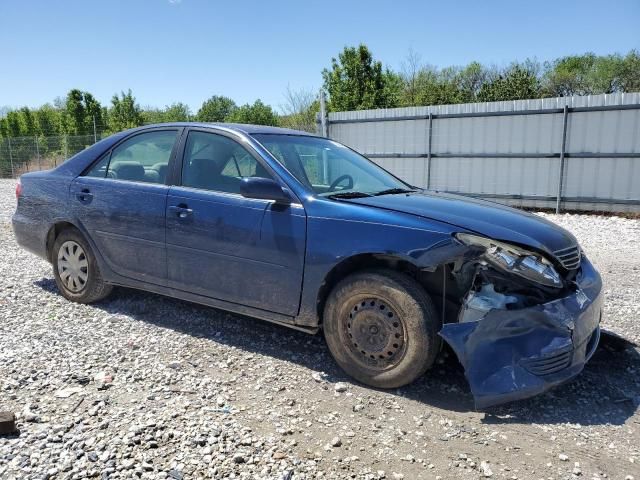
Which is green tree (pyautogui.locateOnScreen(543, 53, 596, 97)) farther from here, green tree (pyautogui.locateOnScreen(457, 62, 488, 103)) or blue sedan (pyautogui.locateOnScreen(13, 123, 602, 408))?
blue sedan (pyautogui.locateOnScreen(13, 123, 602, 408))

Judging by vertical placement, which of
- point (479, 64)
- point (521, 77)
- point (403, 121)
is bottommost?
point (403, 121)

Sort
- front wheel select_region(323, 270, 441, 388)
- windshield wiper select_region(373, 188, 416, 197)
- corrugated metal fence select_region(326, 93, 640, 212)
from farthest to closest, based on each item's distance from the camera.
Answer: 1. corrugated metal fence select_region(326, 93, 640, 212)
2. windshield wiper select_region(373, 188, 416, 197)
3. front wheel select_region(323, 270, 441, 388)

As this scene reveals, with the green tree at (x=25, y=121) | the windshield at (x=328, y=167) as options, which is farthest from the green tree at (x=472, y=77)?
the windshield at (x=328, y=167)

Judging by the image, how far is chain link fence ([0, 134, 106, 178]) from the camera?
75.8 feet

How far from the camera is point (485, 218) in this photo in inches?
132

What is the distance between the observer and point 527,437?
110 inches

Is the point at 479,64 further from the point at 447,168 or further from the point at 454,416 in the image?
the point at 454,416

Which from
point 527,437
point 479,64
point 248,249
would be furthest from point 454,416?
point 479,64

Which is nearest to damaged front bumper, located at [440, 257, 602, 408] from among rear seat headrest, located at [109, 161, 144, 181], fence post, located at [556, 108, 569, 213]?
rear seat headrest, located at [109, 161, 144, 181]

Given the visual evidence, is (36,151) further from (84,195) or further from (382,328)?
(382,328)

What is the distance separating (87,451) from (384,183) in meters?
2.89

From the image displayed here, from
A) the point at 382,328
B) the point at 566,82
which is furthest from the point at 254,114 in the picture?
the point at 382,328

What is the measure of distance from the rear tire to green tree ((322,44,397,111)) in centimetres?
2026

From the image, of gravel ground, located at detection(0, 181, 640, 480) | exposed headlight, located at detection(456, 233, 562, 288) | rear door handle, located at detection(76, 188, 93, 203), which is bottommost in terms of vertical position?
gravel ground, located at detection(0, 181, 640, 480)
